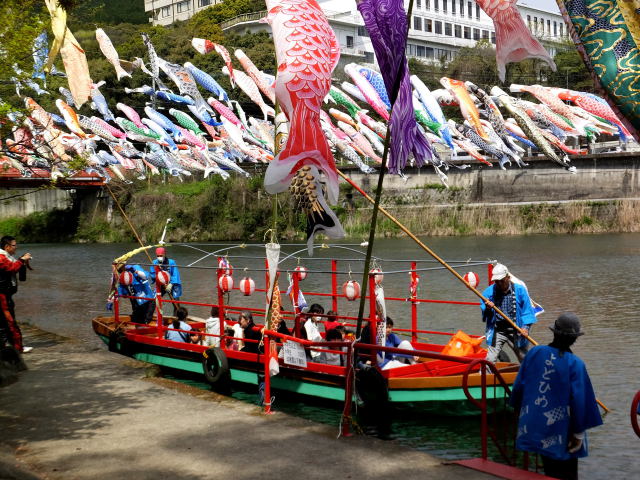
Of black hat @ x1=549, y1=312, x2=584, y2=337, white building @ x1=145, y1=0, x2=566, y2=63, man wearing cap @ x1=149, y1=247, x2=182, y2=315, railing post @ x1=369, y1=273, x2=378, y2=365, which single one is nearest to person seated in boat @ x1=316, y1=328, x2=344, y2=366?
railing post @ x1=369, y1=273, x2=378, y2=365

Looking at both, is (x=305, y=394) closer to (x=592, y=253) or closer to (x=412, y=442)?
(x=412, y=442)

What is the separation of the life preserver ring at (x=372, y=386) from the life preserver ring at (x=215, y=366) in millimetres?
2574

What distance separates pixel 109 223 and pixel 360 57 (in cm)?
2653

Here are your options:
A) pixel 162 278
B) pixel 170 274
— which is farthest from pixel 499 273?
pixel 170 274

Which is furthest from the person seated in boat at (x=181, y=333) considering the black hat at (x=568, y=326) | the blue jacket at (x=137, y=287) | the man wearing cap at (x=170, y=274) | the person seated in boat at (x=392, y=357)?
the black hat at (x=568, y=326)

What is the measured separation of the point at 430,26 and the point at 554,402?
234 feet

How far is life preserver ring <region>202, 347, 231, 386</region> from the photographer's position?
36.8 ft

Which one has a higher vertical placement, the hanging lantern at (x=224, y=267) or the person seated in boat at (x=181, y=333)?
the hanging lantern at (x=224, y=267)

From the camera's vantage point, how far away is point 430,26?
72812 mm

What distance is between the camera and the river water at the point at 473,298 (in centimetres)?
975

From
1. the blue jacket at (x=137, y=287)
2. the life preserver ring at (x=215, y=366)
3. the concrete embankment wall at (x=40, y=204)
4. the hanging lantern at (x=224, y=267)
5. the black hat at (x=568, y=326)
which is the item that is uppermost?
the concrete embankment wall at (x=40, y=204)

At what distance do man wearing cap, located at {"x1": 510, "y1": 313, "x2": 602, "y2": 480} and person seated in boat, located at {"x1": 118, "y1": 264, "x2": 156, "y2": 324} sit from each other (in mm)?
9573

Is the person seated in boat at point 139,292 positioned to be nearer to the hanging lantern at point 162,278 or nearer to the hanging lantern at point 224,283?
the hanging lantern at point 162,278

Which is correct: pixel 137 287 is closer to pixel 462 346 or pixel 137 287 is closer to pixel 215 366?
pixel 215 366
